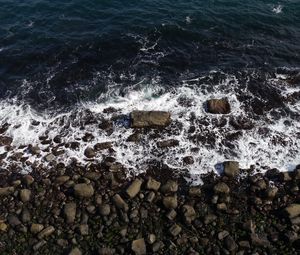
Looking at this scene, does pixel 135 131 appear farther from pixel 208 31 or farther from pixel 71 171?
pixel 208 31

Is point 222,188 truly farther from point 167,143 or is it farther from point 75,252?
point 75,252

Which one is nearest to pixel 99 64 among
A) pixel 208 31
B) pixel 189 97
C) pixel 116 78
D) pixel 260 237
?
pixel 116 78

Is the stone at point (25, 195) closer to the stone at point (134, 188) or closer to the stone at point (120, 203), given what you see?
the stone at point (120, 203)

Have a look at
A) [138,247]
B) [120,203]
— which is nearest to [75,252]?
[138,247]

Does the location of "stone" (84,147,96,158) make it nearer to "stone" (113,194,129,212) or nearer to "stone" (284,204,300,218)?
"stone" (113,194,129,212)

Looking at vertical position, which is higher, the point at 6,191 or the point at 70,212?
the point at 70,212

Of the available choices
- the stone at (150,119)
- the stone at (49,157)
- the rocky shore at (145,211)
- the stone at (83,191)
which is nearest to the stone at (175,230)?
the rocky shore at (145,211)

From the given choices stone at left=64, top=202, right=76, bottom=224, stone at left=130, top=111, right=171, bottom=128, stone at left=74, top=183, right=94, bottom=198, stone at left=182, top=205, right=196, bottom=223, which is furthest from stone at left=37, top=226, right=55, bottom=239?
stone at left=130, top=111, right=171, bottom=128
